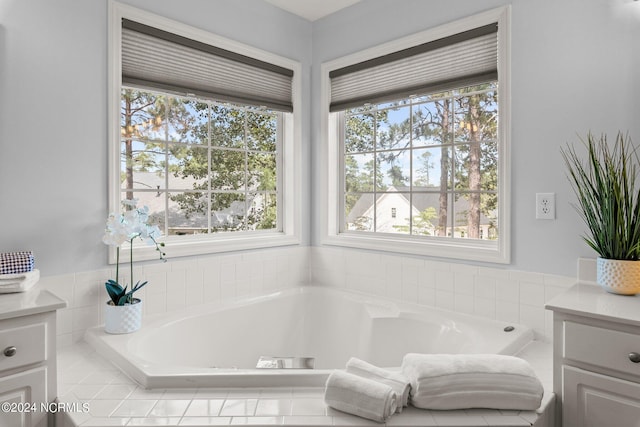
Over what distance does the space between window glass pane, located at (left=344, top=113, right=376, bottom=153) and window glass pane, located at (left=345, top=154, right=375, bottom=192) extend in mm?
57

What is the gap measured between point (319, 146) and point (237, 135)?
599 millimetres

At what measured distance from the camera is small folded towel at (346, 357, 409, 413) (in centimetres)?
127

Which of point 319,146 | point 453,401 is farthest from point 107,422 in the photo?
point 319,146

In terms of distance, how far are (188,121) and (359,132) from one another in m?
1.16

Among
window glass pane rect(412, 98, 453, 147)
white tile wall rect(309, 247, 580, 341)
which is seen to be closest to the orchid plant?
white tile wall rect(309, 247, 580, 341)

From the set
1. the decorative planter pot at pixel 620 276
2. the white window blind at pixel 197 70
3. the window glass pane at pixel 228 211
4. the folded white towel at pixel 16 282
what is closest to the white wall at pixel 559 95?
the decorative planter pot at pixel 620 276

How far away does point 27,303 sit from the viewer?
1392mm

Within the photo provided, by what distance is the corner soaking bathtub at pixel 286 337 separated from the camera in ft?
4.81

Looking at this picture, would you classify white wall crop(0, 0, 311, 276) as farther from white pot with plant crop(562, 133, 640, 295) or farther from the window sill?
white pot with plant crop(562, 133, 640, 295)

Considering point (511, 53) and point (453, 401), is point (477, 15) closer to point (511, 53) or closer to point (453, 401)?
point (511, 53)

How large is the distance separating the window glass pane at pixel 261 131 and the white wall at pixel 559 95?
145 centimetres

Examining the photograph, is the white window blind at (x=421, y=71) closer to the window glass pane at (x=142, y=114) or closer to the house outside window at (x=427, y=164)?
the house outside window at (x=427, y=164)

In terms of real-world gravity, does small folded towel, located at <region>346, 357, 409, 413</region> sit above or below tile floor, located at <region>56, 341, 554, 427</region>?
above

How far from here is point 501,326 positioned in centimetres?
203
